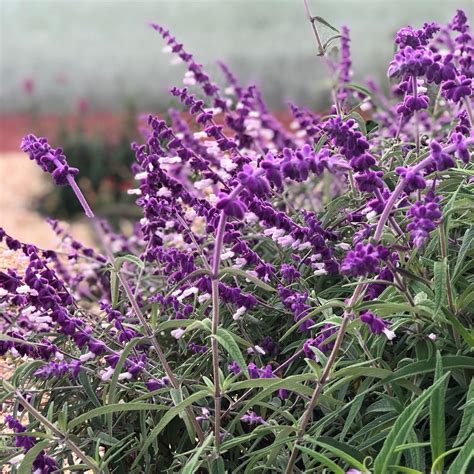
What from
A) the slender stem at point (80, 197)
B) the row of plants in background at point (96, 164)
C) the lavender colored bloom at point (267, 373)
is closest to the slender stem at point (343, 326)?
the lavender colored bloom at point (267, 373)

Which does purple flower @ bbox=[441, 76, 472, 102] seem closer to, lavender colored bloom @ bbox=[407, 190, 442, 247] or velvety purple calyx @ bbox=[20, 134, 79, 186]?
lavender colored bloom @ bbox=[407, 190, 442, 247]

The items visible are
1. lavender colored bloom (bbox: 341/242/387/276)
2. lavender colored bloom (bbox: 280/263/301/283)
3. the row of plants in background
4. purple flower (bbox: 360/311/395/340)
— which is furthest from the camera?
the row of plants in background

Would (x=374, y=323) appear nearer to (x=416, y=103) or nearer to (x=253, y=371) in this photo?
(x=253, y=371)

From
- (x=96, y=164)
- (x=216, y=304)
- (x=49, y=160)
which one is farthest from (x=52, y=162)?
(x=96, y=164)

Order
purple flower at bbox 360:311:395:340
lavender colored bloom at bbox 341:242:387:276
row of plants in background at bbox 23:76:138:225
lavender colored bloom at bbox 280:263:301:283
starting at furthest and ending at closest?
row of plants in background at bbox 23:76:138:225, lavender colored bloom at bbox 280:263:301:283, purple flower at bbox 360:311:395:340, lavender colored bloom at bbox 341:242:387:276

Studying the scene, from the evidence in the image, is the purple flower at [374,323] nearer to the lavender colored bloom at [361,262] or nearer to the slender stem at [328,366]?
the slender stem at [328,366]

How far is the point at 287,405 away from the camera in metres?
1.14

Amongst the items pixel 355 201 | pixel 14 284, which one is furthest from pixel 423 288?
pixel 14 284

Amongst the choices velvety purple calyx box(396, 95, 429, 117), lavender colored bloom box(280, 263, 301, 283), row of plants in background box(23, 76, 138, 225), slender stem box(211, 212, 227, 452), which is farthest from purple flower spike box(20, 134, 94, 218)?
row of plants in background box(23, 76, 138, 225)

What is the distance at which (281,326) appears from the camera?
1.35m

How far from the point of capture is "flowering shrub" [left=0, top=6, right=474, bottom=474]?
0.88 m

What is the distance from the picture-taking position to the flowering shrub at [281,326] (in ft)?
2.89

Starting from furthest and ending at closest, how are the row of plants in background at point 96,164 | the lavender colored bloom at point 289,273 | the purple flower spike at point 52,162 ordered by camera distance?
the row of plants in background at point 96,164, the lavender colored bloom at point 289,273, the purple flower spike at point 52,162

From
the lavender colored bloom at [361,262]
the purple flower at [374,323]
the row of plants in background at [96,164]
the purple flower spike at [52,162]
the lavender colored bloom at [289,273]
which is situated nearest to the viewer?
the lavender colored bloom at [361,262]
